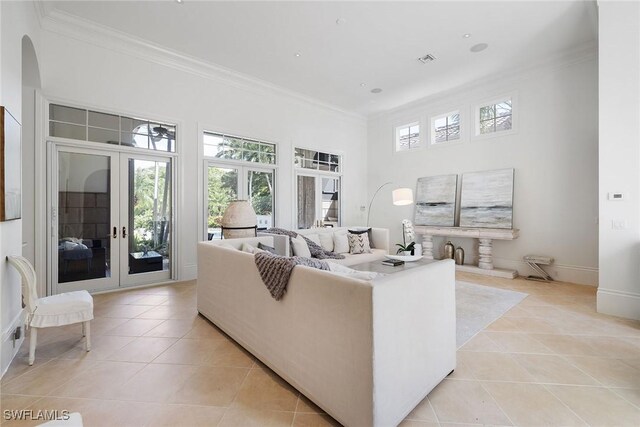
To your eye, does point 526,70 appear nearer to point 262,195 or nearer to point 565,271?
point 565,271

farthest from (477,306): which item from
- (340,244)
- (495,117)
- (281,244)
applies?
(495,117)

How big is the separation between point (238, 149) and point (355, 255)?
3002mm

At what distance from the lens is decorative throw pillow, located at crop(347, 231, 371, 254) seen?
5.00 metres

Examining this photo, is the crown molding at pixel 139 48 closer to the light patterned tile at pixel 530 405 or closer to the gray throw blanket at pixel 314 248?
the gray throw blanket at pixel 314 248

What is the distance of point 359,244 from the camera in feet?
16.6

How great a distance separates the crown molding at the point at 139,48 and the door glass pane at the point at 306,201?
6.38ft

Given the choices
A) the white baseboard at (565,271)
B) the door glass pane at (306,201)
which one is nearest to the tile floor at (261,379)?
the white baseboard at (565,271)

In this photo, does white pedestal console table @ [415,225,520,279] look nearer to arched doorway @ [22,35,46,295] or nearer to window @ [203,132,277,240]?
window @ [203,132,277,240]

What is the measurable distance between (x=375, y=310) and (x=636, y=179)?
372cm

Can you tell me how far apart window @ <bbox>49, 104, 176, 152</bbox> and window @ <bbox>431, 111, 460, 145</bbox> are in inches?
212

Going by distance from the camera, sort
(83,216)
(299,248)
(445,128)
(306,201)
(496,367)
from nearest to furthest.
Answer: (496,367)
(83,216)
(299,248)
(445,128)
(306,201)

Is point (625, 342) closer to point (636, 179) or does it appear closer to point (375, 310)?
point (636, 179)

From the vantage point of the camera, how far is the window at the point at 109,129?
148 inches

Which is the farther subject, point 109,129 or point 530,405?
point 109,129
